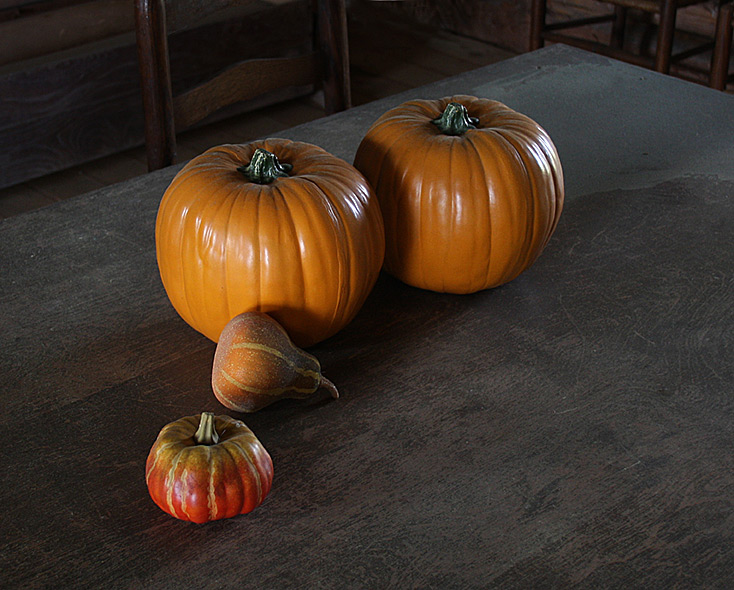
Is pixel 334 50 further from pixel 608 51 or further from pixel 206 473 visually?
pixel 608 51

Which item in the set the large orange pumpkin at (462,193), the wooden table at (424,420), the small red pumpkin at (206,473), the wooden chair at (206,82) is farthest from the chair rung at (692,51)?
the small red pumpkin at (206,473)

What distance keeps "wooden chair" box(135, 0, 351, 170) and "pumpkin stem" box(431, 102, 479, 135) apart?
0.55 meters

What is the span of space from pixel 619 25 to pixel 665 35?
0.56 meters

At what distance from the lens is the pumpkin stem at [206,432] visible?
66 cm

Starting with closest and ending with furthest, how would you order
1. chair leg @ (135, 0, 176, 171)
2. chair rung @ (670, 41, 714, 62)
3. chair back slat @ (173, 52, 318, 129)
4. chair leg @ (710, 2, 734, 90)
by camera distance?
chair leg @ (135, 0, 176, 171), chair back slat @ (173, 52, 318, 129), chair leg @ (710, 2, 734, 90), chair rung @ (670, 41, 714, 62)

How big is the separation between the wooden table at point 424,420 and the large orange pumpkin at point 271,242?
60 millimetres

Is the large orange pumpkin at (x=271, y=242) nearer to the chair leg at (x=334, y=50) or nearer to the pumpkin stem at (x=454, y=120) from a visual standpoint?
the pumpkin stem at (x=454, y=120)

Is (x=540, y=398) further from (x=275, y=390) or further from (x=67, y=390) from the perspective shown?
(x=67, y=390)

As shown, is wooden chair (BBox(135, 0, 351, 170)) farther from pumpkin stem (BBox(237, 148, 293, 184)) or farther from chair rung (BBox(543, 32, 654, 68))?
chair rung (BBox(543, 32, 654, 68))

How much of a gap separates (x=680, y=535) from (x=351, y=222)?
40cm

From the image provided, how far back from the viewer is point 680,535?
0.66m

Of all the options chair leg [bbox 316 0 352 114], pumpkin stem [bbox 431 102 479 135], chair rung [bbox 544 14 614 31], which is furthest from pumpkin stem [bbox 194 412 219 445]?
chair rung [bbox 544 14 614 31]

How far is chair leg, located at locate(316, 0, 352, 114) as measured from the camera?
1498 mm

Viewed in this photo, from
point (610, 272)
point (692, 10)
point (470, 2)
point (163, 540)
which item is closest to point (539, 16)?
point (692, 10)
